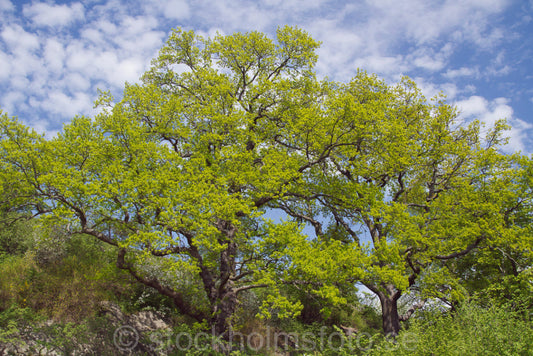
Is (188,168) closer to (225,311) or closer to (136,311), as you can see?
(225,311)

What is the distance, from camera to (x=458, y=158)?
66.3 ft

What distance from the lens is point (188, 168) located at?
597 inches

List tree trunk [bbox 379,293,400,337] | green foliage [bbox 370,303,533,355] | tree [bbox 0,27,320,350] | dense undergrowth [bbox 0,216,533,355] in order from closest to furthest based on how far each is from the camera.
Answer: green foliage [bbox 370,303,533,355] < dense undergrowth [bbox 0,216,533,355] < tree [bbox 0,27,320,350] < tree trunk [bbox 379,293,400,337]

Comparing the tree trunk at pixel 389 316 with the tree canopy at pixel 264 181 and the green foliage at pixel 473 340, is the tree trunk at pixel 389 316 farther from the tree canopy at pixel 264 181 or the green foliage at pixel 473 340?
the green foliage at pixel 473 340

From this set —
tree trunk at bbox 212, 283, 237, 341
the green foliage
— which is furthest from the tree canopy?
the green foliage

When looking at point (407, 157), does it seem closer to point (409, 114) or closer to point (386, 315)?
point (409, 114)

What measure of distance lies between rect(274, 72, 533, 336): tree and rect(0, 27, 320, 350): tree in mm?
2403

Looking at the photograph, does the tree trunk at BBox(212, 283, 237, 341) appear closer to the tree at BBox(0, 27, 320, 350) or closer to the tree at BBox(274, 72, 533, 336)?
the tree at BBox(0, 27, 320, 350)

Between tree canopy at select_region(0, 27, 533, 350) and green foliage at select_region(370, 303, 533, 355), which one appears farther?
tree canopy at select_region(0, 27, 533, 350)

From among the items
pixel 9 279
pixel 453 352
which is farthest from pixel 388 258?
pixel 9 279

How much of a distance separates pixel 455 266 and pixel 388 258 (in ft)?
35.0

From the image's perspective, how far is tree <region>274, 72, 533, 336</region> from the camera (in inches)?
671

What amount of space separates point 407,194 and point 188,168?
1405cm

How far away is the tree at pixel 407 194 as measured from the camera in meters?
17.0
